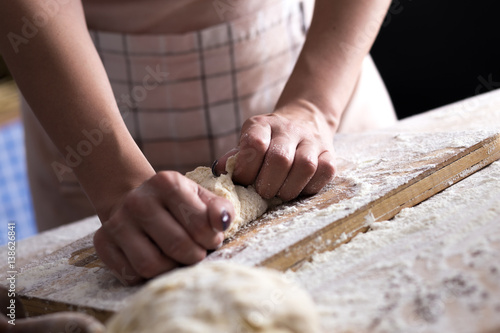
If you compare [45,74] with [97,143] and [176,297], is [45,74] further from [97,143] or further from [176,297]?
[176,297]

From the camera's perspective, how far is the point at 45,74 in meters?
1.13

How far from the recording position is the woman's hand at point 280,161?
42.7 inches

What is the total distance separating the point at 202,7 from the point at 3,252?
0.87m

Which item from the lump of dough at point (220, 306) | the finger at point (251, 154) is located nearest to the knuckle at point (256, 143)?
the finger at point (251, 154)

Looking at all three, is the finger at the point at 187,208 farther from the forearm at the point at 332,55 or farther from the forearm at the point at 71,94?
the forearm at the point at 332,55

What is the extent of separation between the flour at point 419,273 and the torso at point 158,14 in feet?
2.79

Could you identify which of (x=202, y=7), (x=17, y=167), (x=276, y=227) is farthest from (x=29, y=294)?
(x=17, y=167)

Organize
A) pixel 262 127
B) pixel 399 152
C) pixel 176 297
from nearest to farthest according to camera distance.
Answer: pixel 176 297
pixel 262 127
pixel 399 152

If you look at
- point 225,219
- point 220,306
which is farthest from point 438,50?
point 220,306

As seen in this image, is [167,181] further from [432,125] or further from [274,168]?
[432,125]

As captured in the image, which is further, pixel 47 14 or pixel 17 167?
pixel 17 167

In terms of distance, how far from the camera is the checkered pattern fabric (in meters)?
1.58

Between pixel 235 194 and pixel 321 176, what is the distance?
188mm

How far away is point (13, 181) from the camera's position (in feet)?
15.6
